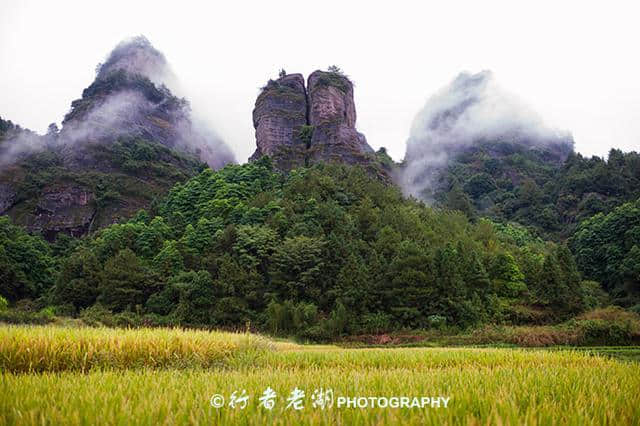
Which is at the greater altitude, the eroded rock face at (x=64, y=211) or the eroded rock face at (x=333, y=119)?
the eroded rock face at (x=333, y=119)

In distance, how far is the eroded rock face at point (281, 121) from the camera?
66.3 m

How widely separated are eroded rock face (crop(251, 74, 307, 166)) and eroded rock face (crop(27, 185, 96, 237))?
2904 centimetres

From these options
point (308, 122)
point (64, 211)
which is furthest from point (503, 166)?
point (64, 211)

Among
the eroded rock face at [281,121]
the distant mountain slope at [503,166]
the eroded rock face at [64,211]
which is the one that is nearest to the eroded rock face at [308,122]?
the eroded rock face at [281,121]

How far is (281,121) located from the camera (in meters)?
69.1

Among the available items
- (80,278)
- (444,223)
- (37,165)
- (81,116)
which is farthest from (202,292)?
(81,116)

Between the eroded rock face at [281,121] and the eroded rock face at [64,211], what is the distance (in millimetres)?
29042

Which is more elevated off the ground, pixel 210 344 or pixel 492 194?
pixel 492 194

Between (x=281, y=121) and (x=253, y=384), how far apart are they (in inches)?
2675

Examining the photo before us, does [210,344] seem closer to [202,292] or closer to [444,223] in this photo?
[202,292]

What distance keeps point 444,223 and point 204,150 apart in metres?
89.0

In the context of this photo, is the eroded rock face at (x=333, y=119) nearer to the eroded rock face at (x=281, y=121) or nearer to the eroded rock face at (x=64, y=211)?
the eroded rock face at (x=281, y=121)

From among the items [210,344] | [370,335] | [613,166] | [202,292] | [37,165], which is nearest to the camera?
[210,344]

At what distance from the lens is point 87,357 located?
700 cm
